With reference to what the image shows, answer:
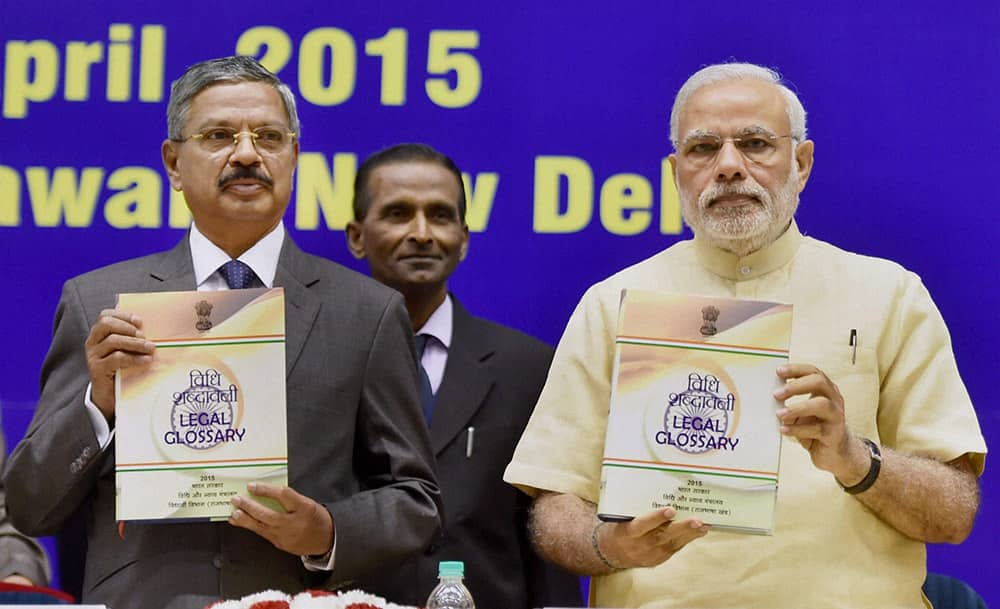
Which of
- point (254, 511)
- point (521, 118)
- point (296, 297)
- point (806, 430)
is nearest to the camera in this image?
point (254, 511)

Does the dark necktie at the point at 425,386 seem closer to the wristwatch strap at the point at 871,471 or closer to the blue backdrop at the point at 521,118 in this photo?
the blue backdrop at the point at 521,118

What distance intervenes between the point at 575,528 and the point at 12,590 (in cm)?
118

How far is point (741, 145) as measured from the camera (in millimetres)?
3436

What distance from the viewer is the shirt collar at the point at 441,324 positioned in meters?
4.02

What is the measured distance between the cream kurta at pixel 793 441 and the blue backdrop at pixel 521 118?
0.82 m

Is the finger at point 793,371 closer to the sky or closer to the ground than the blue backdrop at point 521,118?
closer to the ground

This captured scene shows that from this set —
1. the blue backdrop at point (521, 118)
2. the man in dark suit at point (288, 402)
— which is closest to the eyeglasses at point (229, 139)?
the man in dark suit at point (288, 402)

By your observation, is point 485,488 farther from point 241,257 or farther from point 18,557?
point 18,557

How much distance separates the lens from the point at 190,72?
3305mm

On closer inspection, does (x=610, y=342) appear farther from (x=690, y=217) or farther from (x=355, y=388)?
(x=355, y=388)

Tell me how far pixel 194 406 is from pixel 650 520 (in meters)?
0.87

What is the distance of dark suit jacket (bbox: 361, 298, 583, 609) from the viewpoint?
367 centimetres

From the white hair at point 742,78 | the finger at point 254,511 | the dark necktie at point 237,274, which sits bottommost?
the finger at point 254,511

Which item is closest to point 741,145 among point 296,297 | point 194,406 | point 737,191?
point 737,191
